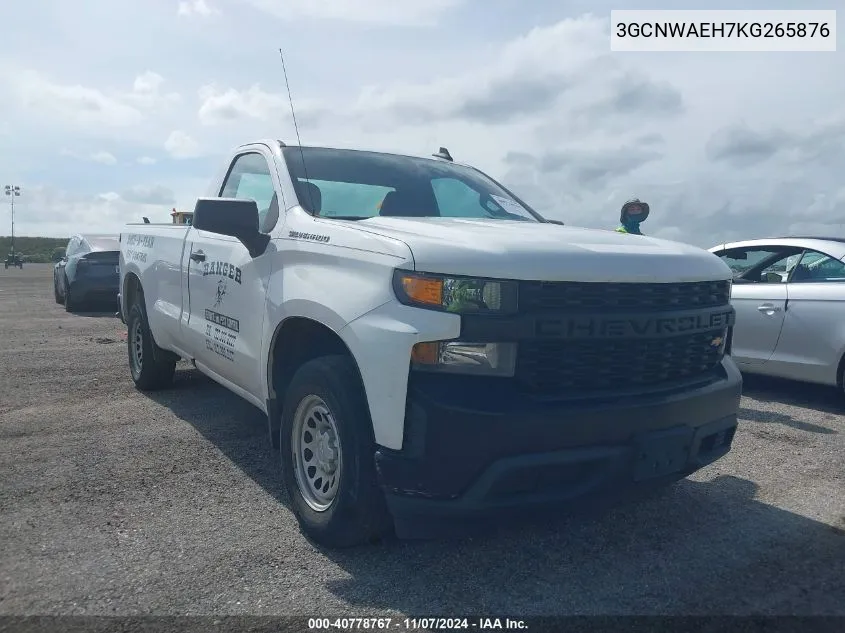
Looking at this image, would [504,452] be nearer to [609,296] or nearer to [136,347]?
[609,296]

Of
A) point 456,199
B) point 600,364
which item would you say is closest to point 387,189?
point 456,199

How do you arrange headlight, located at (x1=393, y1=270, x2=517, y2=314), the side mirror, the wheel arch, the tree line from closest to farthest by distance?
headlight, located at (x1=393, y1=270, x2=517, y2=314) < the wheel arch < the side mirror < the tree line

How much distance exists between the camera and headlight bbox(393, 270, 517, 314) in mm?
2828

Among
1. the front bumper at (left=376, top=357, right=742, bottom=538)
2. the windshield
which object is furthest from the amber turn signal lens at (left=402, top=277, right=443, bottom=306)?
the windshield

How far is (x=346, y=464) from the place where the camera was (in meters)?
3.05

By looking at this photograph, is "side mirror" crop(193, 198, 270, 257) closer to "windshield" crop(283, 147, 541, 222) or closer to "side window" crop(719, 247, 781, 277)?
"windshield" crop(283, 147, 541, 222)

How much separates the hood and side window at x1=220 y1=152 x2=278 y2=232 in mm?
976

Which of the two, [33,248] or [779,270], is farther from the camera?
[33,248]

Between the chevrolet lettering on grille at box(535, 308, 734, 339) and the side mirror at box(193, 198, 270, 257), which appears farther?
the side mirror at box(193, 198, 270, 257)

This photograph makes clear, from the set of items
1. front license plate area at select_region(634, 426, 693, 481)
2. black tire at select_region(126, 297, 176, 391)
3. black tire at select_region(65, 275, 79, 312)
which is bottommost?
black tire at select_region(65, 275, 79, 312)

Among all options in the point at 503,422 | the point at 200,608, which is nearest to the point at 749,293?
the point at 503,422

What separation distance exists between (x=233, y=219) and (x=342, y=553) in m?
1.72

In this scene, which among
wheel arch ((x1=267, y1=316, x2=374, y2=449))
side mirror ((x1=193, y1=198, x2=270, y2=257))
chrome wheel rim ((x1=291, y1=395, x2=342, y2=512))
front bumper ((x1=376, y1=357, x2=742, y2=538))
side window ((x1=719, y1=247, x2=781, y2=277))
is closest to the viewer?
front bumper ((x1=376, y1=357, x2=742, y2=538))

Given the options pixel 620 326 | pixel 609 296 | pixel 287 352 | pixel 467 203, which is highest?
pixel 467 203
